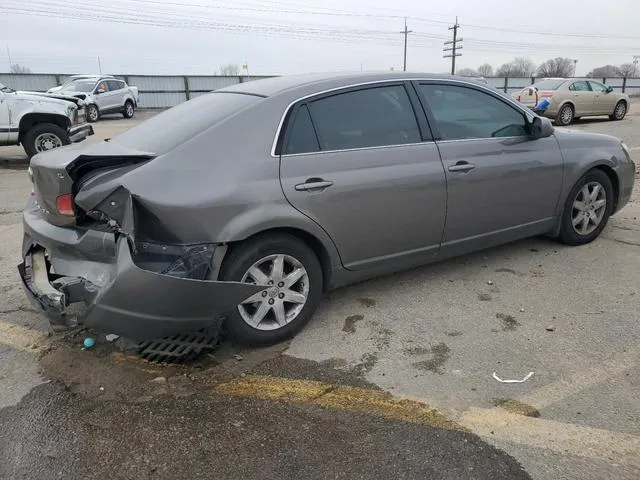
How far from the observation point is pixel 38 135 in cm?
1069

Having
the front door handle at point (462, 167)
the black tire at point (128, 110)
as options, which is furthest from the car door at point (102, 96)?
the front door handle at point (462, 167)

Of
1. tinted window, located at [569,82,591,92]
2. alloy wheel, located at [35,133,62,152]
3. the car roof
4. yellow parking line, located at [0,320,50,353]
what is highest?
the car roof

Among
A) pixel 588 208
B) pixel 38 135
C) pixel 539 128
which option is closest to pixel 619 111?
pixel 588 208

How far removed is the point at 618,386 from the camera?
9.63ft

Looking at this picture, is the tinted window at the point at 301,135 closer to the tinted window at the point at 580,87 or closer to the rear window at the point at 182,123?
the rear window at the point at 182,123

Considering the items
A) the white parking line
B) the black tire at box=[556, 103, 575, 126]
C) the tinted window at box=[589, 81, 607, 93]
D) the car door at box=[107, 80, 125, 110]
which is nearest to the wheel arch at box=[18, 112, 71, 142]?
the white parking line

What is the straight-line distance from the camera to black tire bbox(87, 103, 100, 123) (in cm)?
2103

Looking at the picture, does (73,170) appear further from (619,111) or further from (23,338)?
(619,111)

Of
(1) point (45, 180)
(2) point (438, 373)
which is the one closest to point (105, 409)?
(1) point (45, 180)

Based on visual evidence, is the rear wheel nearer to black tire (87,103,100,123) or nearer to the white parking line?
black tire (87,103,100,123)

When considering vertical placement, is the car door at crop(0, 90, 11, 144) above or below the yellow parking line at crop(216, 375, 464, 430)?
above

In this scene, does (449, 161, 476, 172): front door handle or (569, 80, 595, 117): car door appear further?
(569, 80, 595, 117): car door

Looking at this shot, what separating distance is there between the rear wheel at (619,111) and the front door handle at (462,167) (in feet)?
60.6

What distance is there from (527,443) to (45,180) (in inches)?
118
